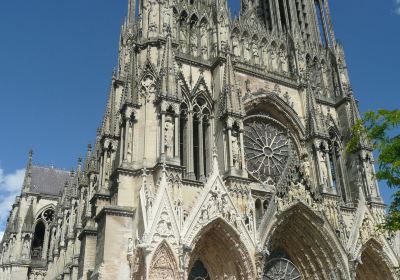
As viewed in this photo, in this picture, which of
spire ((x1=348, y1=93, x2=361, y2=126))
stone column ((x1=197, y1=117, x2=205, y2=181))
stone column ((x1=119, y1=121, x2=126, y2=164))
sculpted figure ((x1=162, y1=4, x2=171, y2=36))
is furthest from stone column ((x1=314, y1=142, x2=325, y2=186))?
stone column ((x1=119, y1=121, x2=126, y2=164))

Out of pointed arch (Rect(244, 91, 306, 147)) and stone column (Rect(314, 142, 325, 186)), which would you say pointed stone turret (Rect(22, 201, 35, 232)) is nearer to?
pointed arch (Rect(244, 91, 306, 147))

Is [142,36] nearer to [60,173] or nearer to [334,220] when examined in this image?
[334,220]

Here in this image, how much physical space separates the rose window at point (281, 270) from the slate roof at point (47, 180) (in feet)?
93.3

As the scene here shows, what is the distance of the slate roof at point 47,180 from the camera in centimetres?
4534

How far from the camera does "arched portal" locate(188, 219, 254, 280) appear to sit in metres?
17.4

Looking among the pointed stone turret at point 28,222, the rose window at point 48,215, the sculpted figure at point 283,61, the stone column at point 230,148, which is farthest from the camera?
the rose window at point 48,215

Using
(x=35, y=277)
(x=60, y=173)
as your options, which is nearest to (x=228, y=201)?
(x=35, y=277)

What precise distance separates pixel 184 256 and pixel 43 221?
3023cm

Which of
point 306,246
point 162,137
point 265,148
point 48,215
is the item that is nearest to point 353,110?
point 265,148

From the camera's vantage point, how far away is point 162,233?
16.1 meters

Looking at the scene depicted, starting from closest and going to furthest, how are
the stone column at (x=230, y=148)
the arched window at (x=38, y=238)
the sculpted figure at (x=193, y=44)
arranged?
1. the stone column at (x=230, y=148)
2. the sculpted figure at (x=193, y=44)
3. the arched window at (x=38, y=238)

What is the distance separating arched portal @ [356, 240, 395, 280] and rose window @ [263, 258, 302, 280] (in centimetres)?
316

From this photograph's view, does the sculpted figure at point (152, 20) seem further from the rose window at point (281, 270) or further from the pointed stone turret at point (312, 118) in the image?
the rose window at point (281, 270)

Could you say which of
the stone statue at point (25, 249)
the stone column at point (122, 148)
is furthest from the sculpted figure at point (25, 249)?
the stone column at point (122, 148)
